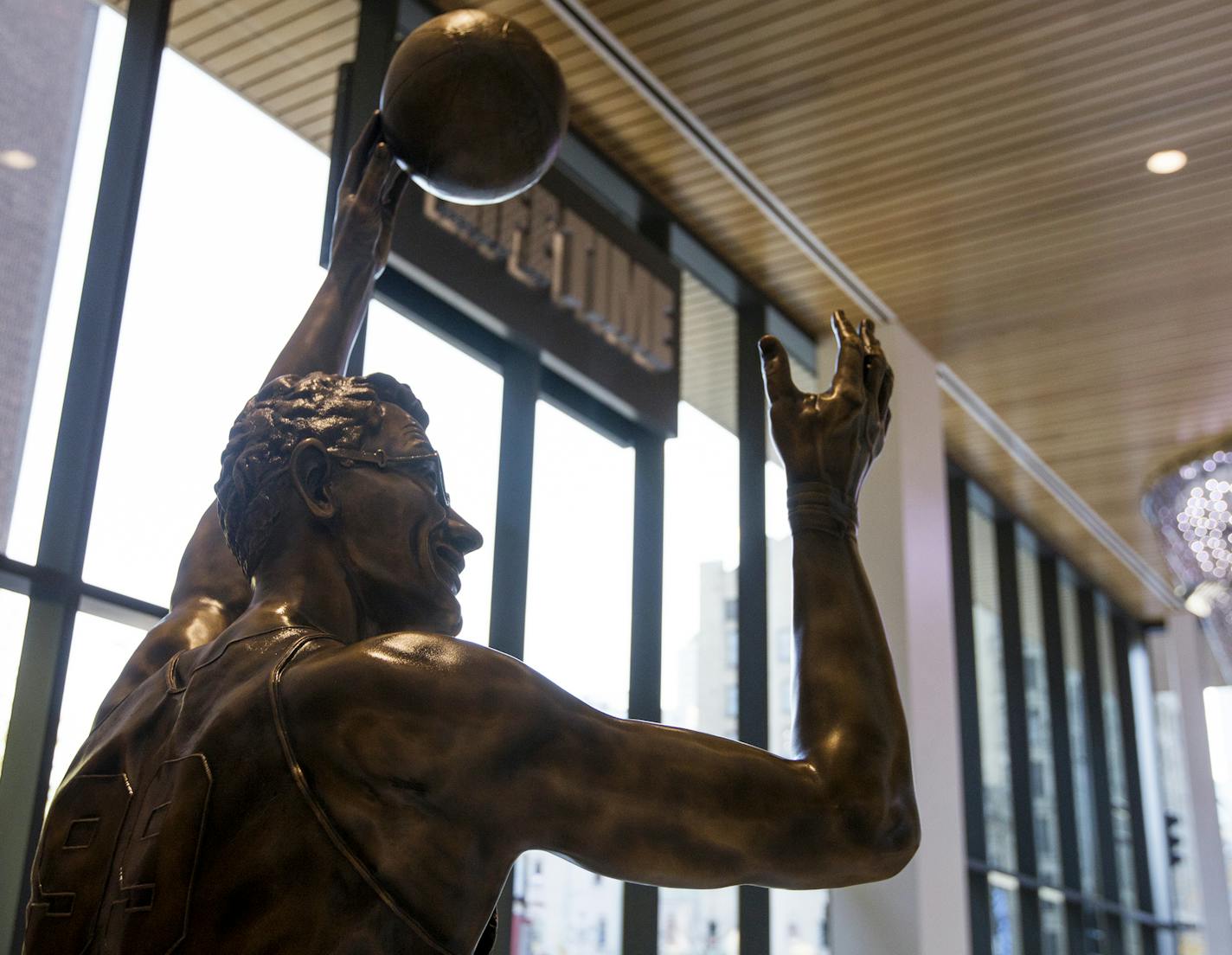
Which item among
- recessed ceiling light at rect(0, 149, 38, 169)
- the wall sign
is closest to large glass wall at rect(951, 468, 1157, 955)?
the wall sign

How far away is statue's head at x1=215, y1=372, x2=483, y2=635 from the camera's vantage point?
4.54ft

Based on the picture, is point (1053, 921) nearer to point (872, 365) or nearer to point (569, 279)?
point (569, 279)

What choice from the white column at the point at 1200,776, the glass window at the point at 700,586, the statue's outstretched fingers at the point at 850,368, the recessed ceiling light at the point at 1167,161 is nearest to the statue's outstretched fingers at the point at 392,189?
the statue's outstretched fingers at the point at 850,368

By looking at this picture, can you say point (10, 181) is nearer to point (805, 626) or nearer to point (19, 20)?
point (19, 20)

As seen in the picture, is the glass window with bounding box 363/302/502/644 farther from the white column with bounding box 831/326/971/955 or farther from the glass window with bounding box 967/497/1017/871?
the glass window with bounding box 967/497/1017/871

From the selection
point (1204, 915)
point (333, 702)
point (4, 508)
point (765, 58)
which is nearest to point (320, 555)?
point (333, 702)

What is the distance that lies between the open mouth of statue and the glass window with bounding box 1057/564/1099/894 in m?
10.1

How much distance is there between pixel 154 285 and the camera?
3963 millimetres

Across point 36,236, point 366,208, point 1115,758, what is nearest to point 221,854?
point 366,208

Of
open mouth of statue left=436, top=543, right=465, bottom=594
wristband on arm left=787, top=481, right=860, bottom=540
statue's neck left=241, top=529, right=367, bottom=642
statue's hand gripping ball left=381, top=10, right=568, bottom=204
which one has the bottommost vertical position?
statue's neck left=241, top=529, right=367, bottom=642

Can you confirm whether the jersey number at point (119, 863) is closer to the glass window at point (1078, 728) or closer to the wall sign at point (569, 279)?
the wall sign at point (569, 279)

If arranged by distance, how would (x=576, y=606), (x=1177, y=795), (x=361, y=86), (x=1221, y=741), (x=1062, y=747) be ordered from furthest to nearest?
1. (x=1177, y=795)
2. (x=1221, y=741)
3. (x=1062, y=747)
4. (x=576, y=606)
5. (x=361, y=86)

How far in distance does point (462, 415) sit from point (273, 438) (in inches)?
147

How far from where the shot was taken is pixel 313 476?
139cm
